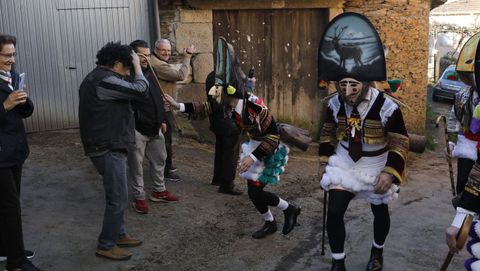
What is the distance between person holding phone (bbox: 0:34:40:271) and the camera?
404cm

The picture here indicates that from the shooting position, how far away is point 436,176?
8172 mm

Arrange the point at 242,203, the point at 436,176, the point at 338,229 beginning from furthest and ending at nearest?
the point at 436,176 → the point at 242,203 → the point at 338,229

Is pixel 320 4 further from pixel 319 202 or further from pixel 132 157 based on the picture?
pixel 132 157

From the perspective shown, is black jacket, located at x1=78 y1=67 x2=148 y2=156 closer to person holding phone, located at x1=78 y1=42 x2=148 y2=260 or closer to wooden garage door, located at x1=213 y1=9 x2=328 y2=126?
person holding phone, located at x1=78 y1=42 x2=148 y2=260

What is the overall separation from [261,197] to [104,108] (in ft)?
5.35

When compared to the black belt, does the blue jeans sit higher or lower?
lower

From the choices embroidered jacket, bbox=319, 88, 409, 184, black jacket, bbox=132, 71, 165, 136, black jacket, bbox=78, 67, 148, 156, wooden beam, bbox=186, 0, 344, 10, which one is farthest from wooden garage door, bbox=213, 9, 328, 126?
embroidered jacket, bbox=319, 88, 409, 184

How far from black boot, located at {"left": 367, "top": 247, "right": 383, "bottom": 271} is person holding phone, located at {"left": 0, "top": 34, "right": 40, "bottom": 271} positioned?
8.46 feet

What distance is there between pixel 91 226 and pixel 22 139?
1362mm

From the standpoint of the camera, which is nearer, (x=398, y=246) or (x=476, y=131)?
(x=476, y=131)

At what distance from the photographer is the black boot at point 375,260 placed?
4488mm

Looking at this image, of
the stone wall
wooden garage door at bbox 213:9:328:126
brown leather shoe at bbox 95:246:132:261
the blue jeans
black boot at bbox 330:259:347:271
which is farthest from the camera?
the stone wall

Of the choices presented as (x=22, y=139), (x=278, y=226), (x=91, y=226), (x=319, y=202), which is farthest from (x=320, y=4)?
(x=22, y=139)

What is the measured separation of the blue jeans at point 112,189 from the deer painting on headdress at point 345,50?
1.85m
